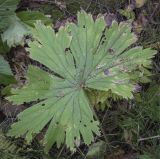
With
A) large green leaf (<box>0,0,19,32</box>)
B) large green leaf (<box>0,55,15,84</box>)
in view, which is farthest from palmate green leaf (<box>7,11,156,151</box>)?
large green leaf (<box>0,0,19,32</box>)

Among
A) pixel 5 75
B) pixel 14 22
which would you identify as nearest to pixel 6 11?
pixel 14 22

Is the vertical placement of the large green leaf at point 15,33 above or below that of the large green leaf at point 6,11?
below

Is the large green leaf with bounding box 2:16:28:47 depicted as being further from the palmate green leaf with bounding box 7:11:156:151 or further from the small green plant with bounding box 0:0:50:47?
the palmate green leaf with bounding box 7:11:156:151

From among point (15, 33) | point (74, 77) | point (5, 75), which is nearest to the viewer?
point (74, 77)

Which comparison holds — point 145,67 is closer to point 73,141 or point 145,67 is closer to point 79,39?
point 79,39

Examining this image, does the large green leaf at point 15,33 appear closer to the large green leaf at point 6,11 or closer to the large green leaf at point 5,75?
the large green leaf at point 6,11

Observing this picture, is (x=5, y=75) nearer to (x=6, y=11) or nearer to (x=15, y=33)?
(x=15, y=33)

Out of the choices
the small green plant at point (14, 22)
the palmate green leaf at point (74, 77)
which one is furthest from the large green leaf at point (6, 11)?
the palmate green leaf at point (74, 77)

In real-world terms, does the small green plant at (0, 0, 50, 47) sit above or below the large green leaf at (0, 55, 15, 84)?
above
